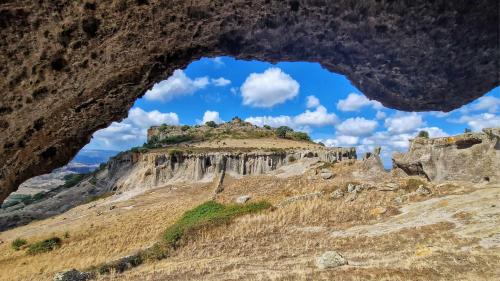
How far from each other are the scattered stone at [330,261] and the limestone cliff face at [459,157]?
50.9ft

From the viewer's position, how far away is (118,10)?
846 cm

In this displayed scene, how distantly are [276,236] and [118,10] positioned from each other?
18802mm

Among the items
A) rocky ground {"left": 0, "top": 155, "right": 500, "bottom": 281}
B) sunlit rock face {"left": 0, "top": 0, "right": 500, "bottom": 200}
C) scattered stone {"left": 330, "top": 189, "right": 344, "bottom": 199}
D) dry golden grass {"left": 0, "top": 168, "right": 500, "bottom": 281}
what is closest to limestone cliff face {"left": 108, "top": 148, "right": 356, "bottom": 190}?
dry golden grass {"left": 0, "top": 168, "right": 500, "bottom": 281}

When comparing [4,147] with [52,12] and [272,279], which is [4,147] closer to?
[52,12]

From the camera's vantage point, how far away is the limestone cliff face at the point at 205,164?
201 feet

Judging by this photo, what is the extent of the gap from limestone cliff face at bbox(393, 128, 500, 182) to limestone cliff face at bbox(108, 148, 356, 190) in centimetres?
2841

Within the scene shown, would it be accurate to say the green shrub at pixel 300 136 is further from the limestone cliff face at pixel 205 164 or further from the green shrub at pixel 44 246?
the green shrub at pixel 44 246

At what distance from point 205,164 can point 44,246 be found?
29.0m

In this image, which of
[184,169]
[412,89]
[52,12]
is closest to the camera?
[52,12]

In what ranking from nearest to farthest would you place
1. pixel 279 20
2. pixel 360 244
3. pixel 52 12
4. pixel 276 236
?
1. pixel 52 12
2. pixel 279 20
3. pixel 360 244
4. pixel 276 236

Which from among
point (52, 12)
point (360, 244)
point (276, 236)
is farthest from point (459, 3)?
point (276, 236)

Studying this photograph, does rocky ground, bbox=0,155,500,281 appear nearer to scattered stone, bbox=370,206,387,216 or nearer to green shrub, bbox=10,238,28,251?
scattered stone, bbox=370,206,387,216

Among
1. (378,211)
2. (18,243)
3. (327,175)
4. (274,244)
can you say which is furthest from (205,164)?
(274,244)

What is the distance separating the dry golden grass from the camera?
14.3 m
